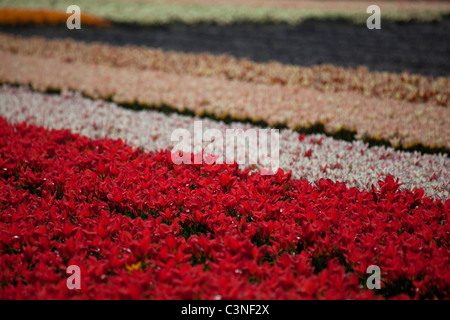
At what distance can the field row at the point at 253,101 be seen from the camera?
5.28 meters

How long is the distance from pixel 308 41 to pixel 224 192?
37.8 ft

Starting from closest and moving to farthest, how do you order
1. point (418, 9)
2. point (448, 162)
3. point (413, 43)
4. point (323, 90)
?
1. point (448, 162)
2. point (323, 90)
3. point (413, 43)
4. point (418, 9)

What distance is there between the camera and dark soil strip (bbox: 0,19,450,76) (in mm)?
10898

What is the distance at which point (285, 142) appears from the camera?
4.92 m

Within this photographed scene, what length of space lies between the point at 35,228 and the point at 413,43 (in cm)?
1351

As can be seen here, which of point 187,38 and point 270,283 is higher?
point 187,38

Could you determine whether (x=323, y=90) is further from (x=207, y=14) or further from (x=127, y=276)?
(x=207, y=14)

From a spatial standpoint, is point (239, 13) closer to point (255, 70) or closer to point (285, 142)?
point (255, 70)

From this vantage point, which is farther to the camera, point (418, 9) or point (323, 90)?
point (418, 9)
